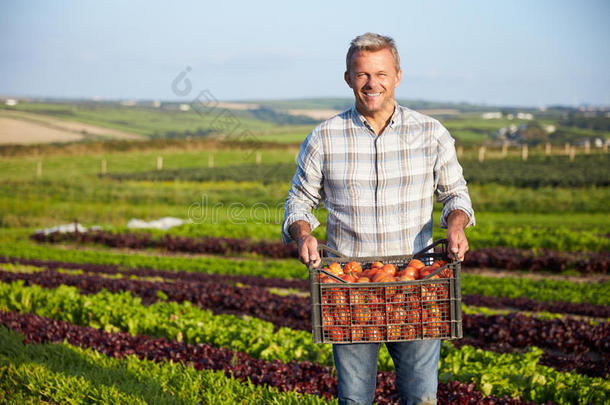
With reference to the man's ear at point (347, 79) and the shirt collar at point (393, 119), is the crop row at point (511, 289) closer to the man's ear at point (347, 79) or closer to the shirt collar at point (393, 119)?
the shirt collar at point (393, 119)

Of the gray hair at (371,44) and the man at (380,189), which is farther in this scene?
the man at (380,189)

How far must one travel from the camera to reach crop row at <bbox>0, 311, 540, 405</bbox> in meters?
4.51

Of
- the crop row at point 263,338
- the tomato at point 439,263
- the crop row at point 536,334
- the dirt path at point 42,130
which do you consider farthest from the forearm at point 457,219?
the dirt path at point 42,130

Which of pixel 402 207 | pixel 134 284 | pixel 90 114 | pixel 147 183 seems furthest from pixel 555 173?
pixel 90 114

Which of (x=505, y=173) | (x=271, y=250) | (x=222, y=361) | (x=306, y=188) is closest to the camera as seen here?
(x=306, y=188)

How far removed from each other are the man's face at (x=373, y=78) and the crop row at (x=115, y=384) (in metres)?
1.95

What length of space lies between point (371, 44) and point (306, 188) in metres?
0.75

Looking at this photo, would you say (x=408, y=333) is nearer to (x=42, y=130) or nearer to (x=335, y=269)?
(x=335, y=269)

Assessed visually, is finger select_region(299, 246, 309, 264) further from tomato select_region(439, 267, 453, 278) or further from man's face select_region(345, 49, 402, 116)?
man's face select_region(345, 49, 402, 116)

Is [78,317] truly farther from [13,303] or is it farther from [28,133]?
[28,133]

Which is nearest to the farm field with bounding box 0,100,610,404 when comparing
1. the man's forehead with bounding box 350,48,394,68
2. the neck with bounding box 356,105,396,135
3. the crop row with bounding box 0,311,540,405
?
the crop row with bounding box 0,311,540,405

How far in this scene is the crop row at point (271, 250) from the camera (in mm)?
12547

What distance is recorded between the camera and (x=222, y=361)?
17.2 ft

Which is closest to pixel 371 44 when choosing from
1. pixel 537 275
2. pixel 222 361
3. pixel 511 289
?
pixel 222 361
